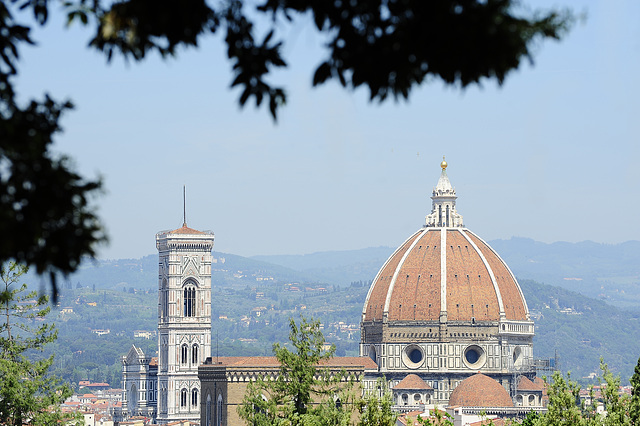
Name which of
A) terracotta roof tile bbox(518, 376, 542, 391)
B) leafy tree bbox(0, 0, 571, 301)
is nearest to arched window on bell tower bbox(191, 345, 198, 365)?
terracotta roof tile bbox(518, 376, 542, 391)

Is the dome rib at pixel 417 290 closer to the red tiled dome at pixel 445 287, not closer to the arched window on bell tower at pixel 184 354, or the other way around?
the red tiled dome at pixel 445 287

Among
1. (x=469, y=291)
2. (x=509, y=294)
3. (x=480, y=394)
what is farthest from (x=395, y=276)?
(x=480, y=394)

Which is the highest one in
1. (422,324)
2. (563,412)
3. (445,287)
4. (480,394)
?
(445,287)

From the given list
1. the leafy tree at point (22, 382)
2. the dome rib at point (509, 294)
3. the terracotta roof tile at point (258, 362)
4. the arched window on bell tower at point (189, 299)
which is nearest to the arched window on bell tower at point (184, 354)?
the arched window on bell tower at point (189, 299)

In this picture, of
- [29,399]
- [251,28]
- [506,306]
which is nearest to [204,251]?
[506,306]

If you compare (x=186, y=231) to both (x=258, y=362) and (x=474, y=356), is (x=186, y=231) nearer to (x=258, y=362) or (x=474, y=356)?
(x=474, y=356)

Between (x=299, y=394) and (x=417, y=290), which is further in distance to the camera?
(x=417, y=290)

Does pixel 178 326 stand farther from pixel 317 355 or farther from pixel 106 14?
pixel 106 14
